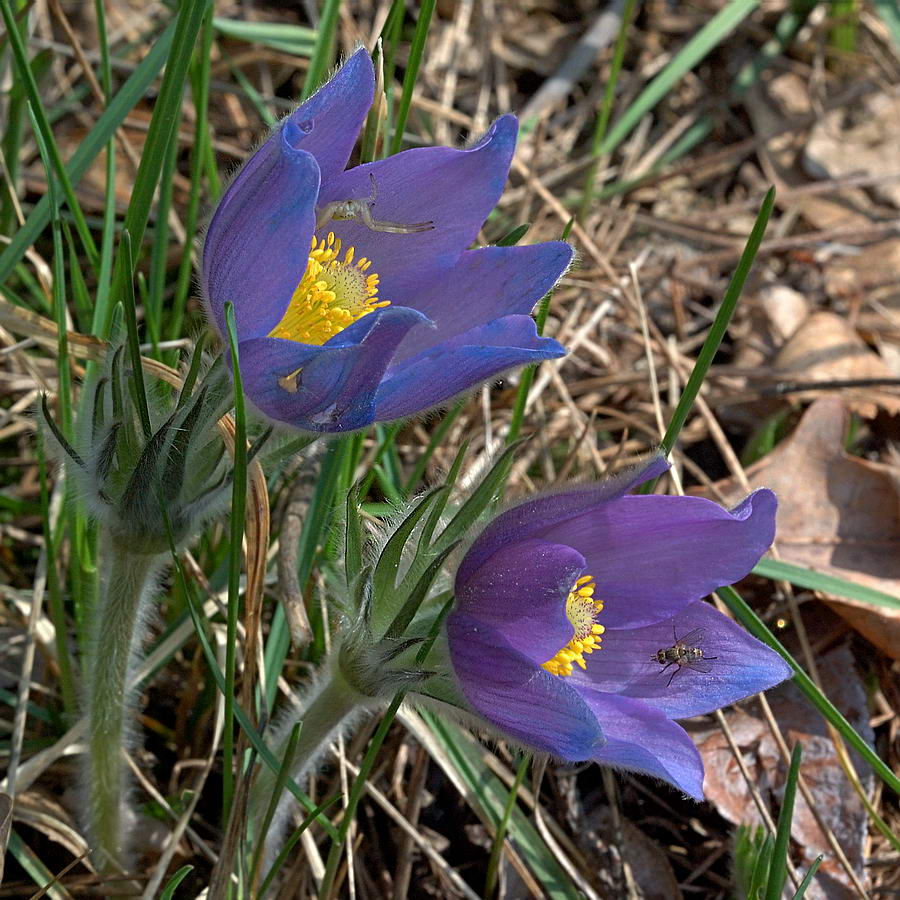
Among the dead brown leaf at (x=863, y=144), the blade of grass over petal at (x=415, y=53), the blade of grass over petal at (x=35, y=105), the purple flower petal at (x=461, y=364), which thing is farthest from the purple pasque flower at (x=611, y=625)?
the dead brown leaf at (x=863, y=144)

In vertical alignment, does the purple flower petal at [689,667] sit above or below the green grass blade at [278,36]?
below

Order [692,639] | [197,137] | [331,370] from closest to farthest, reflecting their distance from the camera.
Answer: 1. [331,370]
2. [692,639]
3. [197,137]

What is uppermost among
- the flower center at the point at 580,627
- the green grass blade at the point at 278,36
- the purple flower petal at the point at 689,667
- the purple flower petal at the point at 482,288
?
the purple flower petal at the point at 482,288

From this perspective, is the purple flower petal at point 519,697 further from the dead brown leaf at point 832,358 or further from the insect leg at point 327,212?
the dead brown leaf at point 832,358

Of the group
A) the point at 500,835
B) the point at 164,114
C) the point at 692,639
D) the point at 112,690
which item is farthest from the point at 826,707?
the point at 164,114

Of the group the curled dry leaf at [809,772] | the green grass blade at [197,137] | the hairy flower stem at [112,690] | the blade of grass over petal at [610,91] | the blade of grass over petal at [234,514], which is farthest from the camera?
the blade of grass over petal at [610,91]

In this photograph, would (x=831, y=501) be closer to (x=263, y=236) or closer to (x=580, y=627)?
(x=580, y=627)
